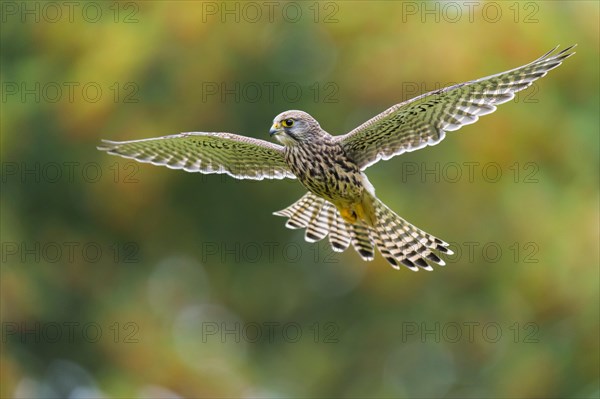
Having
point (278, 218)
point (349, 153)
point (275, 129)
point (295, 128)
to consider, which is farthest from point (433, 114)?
point (278, 218)

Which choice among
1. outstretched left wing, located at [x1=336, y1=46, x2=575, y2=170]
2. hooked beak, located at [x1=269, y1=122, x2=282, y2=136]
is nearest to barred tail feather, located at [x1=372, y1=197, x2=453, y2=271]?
outstretched left wing, located at [x1=336, y1=46, x2=575, y2=170]

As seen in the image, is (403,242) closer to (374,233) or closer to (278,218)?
(374,233)

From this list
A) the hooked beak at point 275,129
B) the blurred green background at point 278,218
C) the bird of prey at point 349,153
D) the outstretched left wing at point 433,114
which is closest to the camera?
the outstretched left wing at point 433,114

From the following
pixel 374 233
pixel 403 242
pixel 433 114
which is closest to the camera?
pixel 433 114

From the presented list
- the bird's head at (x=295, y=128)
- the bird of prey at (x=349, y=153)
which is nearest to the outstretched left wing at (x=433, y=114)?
the bird of prey at (x=349, y=153)

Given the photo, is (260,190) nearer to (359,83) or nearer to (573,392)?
(359,83)

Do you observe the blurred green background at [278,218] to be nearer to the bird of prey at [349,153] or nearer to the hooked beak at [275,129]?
the bird of prey at [349,153]

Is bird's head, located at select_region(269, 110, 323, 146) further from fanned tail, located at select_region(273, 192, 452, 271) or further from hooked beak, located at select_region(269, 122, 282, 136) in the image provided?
fanned tail, located at select_region(273, 192, 452, 271)
